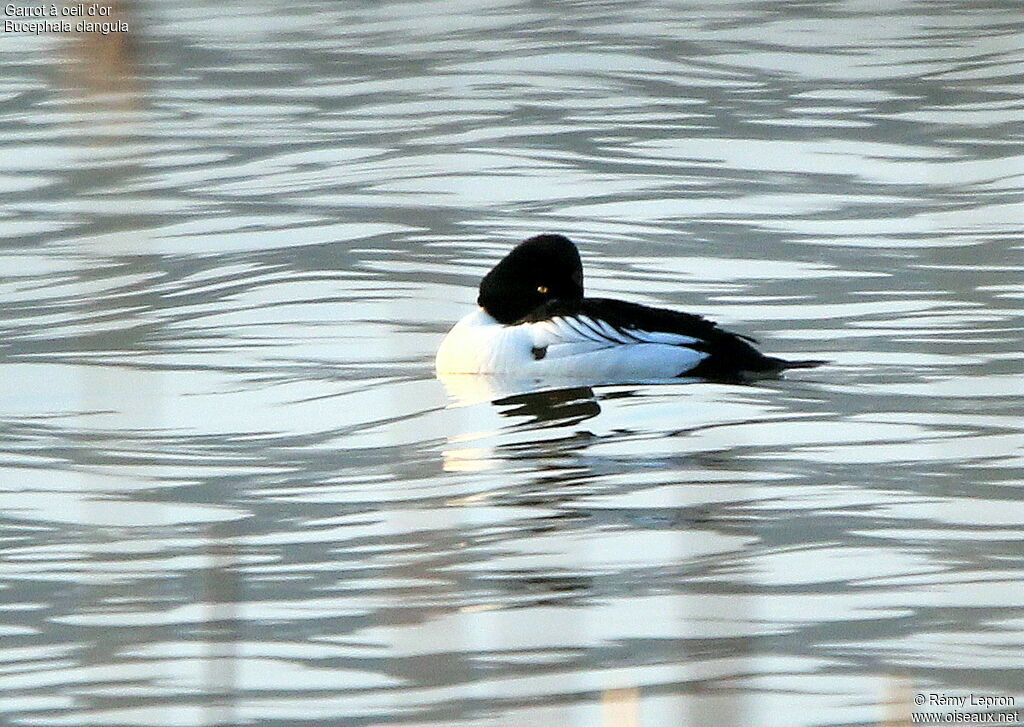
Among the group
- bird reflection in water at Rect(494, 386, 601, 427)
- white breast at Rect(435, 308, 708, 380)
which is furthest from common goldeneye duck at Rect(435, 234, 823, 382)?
bird reflection in water at Rect(494, 386, 601, 427)

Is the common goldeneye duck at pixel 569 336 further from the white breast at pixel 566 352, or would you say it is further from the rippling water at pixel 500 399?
the rippling water at pixel 500 399

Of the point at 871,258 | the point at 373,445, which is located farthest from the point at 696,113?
the point at 373,445

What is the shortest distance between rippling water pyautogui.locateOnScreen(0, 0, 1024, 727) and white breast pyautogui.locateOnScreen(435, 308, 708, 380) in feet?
0.87

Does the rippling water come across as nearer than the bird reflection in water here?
Yes

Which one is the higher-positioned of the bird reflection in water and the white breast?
the white breast

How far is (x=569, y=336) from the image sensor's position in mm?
9648

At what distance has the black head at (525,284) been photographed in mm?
10133

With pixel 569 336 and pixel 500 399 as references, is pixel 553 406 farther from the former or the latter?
pixel 569 336

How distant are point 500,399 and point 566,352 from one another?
53 centimetres

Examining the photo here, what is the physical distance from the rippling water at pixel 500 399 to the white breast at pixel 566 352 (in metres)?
0.26

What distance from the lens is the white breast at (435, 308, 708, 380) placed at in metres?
9.40

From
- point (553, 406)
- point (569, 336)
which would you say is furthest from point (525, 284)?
point (553, 406)

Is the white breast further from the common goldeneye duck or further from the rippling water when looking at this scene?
the rippling water

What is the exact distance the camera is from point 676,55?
18172mm
